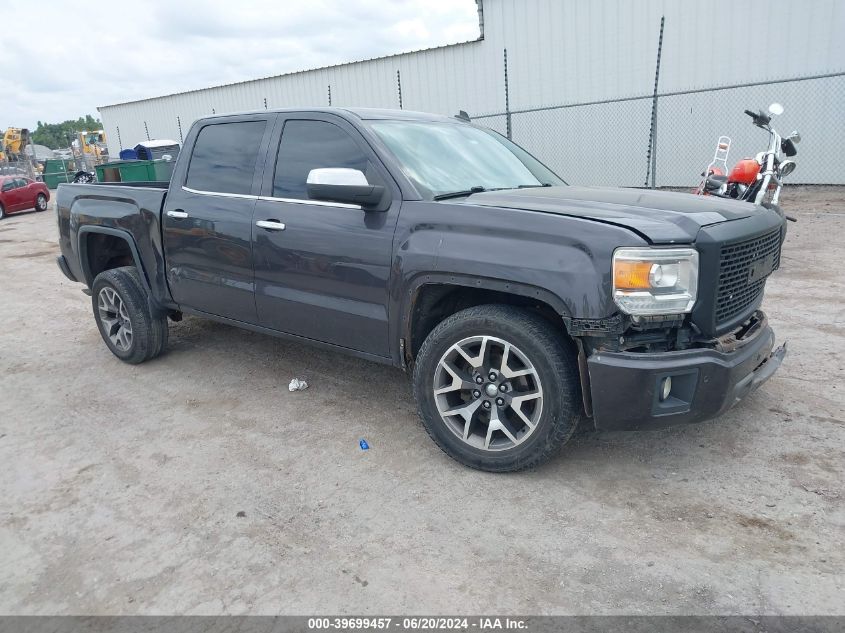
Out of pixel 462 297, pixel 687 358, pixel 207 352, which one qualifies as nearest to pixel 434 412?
pixel 462 297

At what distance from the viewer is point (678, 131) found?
14.0 metres

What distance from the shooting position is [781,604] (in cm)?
232

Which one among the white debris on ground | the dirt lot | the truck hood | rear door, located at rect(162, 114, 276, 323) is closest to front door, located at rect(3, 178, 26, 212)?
the dirt lot

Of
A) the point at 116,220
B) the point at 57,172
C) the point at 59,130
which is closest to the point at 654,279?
the point at 116,220

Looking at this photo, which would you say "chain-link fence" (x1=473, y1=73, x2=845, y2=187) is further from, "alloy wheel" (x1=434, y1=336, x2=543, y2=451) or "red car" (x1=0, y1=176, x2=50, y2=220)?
"red car" (x1=0, y1=176, x2=50, y2=220)

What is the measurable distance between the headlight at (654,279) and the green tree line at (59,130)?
116927 mm

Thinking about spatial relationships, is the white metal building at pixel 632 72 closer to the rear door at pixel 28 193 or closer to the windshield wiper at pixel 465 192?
the windshield wiper at pixel 465 192

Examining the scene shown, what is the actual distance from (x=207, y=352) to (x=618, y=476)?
370 cm

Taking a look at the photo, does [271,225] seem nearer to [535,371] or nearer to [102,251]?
[535,371]

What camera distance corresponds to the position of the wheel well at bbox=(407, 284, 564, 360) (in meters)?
3.26

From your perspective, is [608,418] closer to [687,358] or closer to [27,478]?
[687,358]

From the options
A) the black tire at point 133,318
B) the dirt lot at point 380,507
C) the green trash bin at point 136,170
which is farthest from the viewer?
the green trash bin at point 136,170

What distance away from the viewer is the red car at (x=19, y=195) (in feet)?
67.3

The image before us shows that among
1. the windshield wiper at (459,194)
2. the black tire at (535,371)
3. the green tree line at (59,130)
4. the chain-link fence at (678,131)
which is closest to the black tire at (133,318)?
the black tire at (535,371)
